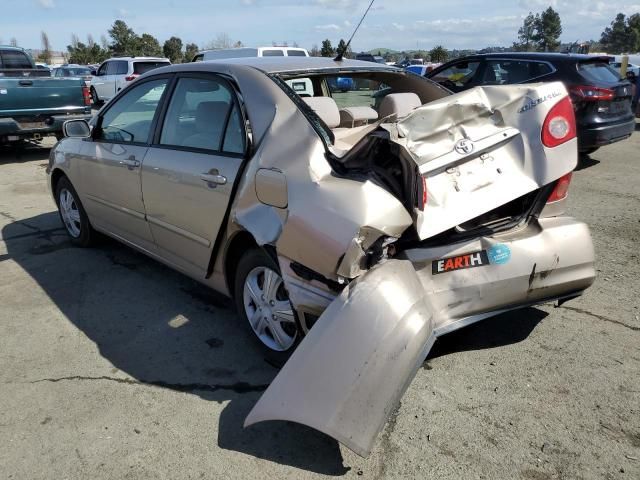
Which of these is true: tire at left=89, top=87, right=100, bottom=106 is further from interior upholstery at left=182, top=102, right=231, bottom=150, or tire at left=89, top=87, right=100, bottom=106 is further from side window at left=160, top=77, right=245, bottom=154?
interior upholstery at left=182, top=102, right=231, bottom=150

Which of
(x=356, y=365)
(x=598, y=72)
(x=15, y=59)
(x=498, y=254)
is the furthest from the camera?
(x=15, y=59)

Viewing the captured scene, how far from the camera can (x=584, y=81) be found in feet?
25.8

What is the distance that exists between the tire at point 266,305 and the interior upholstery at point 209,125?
791 mm

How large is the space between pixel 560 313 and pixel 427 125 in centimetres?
189

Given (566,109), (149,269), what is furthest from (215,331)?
(566,109)

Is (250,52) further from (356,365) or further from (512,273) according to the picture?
(356,365)

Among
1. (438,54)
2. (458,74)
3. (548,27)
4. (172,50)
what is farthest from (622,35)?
(458,74)

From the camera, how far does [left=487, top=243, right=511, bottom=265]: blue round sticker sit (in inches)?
108

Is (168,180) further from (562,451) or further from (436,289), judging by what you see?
(562,451)

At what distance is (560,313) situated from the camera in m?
3.70

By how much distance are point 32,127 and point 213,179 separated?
27.5ft

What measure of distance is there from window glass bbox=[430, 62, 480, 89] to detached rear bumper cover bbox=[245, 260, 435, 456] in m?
7.72

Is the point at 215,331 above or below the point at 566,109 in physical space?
below

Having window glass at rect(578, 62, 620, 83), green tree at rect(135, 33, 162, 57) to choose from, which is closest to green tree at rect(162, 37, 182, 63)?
green tree at rect(135, 33, 162, 57)
